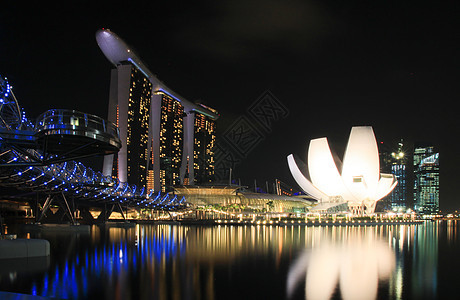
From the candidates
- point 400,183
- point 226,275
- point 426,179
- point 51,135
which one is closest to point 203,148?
point 400,183

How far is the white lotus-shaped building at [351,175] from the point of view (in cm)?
5188

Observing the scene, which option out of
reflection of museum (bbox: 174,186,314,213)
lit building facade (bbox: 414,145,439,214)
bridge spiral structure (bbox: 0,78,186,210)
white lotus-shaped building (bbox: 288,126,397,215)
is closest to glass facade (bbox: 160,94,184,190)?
reflection of museum (bbox: 174,186,314,213)

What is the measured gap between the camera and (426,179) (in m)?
117

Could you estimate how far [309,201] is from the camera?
77.8 m

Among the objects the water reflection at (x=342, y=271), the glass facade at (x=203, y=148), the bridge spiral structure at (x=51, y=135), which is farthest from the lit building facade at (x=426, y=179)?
the bridge spiral structure at (x=51, y=135)

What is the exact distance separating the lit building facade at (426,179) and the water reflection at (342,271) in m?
109

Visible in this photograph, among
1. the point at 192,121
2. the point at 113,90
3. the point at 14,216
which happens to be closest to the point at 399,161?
the point at 192,121

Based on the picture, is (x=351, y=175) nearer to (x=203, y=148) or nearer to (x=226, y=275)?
(x=226, y=275)

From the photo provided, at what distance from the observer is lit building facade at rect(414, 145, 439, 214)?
381ft

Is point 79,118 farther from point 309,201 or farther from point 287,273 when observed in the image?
point 309,201

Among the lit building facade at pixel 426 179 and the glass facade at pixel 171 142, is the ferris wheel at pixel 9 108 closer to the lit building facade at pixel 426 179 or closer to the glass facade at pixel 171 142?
the glass facade at pixel 171 142

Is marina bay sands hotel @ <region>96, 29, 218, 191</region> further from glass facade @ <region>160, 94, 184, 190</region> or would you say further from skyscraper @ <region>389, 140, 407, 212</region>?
skyscraper @ <region>389, 140, 407, 212</region>

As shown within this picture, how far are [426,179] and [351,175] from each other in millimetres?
73572

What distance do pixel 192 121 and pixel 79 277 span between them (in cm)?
8168
